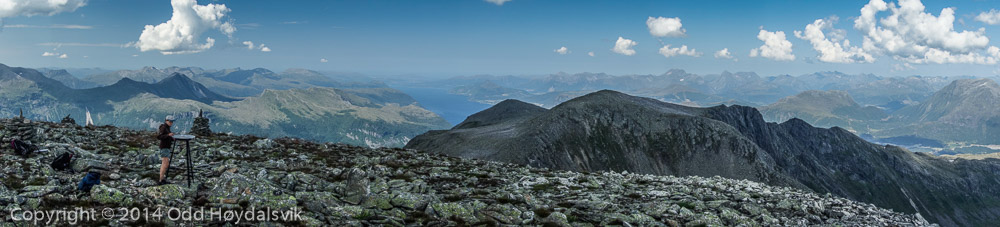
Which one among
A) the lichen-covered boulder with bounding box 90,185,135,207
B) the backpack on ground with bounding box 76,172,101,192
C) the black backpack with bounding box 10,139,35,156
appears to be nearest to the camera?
the lichen-covered boulder with bounding box 90,185,135,207

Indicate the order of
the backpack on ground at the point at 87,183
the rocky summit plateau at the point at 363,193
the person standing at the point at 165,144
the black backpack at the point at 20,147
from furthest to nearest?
the black backpack at the point at 20,147 < the person standing at the point at 165,144 < the rocky summit plateau at the point at 363,193 < the backpack on ground at the point at 87,183

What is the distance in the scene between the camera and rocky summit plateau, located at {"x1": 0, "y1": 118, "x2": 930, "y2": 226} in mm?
15906

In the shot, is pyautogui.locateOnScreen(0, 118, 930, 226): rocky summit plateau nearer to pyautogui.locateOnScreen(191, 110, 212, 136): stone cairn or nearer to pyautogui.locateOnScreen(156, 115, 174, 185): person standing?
pyautogui.locateOnScreen(156, 115, 174, 185): person standing

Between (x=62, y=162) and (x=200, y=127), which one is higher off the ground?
(x=62, y=162)

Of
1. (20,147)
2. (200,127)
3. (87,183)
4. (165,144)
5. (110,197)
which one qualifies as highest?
(165,144)

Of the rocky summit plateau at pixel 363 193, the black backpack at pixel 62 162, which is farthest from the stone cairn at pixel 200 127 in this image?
the black backpack at pixel 62 162

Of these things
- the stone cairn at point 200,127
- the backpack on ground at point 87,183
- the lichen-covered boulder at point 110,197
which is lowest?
the stone cairn at point 200,127

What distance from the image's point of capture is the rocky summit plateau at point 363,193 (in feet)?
52.2

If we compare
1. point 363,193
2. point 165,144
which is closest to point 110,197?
point 165,144

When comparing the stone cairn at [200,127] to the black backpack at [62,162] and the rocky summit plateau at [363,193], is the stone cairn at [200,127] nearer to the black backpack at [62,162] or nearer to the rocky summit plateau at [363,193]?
the rocky summit plateau at [363,193]

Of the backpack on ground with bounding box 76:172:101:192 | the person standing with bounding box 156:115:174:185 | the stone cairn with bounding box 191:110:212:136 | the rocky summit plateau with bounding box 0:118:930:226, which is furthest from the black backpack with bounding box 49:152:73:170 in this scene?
the stone cairn with bounding box 191:110:212:136

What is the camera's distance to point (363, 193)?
757 inches

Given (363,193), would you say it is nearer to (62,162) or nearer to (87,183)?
(87,183)

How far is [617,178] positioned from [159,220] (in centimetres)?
2848
